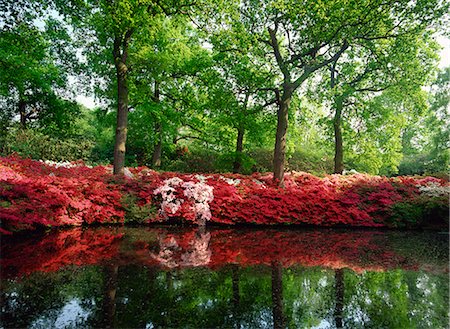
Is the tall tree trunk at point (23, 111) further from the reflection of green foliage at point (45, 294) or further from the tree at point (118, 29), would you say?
the reflection of green foliage at point (45, 294)

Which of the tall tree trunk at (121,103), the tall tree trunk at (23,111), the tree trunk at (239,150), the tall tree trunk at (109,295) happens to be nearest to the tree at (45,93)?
the tall tree trunk at (23,111)

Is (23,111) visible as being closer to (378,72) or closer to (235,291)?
(378,72)

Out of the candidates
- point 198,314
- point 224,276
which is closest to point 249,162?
point 224,276

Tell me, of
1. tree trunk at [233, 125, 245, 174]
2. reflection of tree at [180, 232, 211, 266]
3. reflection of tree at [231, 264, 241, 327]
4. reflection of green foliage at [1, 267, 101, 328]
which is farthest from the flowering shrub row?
tree trunk at [233, 125, 245, 174]

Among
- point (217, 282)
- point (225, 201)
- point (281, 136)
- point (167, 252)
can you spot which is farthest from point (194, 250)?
point (281, 136)

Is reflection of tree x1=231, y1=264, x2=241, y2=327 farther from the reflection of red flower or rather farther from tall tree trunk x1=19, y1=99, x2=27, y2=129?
tall tree trunk x1=19, y1=99, x2=27, y2=129

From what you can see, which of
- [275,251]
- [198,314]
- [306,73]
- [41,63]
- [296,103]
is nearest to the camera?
[198,314]

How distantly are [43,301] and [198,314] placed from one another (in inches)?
62.3

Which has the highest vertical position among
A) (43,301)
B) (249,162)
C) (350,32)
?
(350,32)

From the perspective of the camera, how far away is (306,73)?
9961 millimetres

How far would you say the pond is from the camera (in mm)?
3021

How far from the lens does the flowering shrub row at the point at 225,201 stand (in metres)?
7.65

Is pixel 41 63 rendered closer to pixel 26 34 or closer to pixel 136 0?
pixel 26 34

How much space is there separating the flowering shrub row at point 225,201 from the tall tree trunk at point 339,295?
13.0 ft
